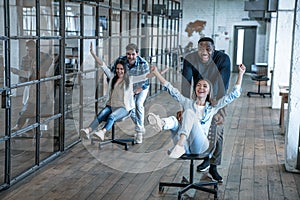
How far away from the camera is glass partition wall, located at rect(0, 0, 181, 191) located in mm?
4664

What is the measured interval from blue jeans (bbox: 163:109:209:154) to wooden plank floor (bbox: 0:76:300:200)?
49 cm

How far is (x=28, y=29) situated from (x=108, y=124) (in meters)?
1.42

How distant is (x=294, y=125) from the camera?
527cm

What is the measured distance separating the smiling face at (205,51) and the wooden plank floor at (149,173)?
1217 mm

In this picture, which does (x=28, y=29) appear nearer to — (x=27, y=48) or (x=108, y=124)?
(x=27, y=48)

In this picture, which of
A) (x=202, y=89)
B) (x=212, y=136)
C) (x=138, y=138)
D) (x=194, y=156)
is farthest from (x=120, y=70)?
(x=194, y=156)

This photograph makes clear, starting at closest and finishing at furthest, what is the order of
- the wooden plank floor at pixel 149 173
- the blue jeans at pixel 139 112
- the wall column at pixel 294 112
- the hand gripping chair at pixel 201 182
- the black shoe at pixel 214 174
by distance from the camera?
the hand gripping chair at pixel 201 182 → the wooden plank floor at pixel 149 173 → the black shoe at pixel 214 174 → the wall column at pixel 294 112 → the blue jeans at pixel 139 112

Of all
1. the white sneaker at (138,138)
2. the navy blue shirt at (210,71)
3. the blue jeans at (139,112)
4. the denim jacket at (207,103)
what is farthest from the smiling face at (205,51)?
the white sneaker at (138,138)

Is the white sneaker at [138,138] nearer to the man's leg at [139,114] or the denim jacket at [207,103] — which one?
the man's leg at [139,114]

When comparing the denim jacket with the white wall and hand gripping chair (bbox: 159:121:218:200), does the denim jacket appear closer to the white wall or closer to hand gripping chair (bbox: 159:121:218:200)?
hand gripping chair (bbox: 159:121:218:200)

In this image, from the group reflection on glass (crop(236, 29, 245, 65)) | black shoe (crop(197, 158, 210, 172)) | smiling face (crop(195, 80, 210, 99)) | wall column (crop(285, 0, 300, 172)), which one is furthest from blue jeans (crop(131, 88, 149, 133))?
reflection on glass (crop(236, 29, 245, 65))

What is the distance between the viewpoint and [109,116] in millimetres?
5727

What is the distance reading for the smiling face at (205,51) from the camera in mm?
4590

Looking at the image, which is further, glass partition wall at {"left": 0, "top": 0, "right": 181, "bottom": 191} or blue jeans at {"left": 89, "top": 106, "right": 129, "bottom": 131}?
blue jeans at {"left": 89, "top": 106, "right": 129, "bottom": 131}
